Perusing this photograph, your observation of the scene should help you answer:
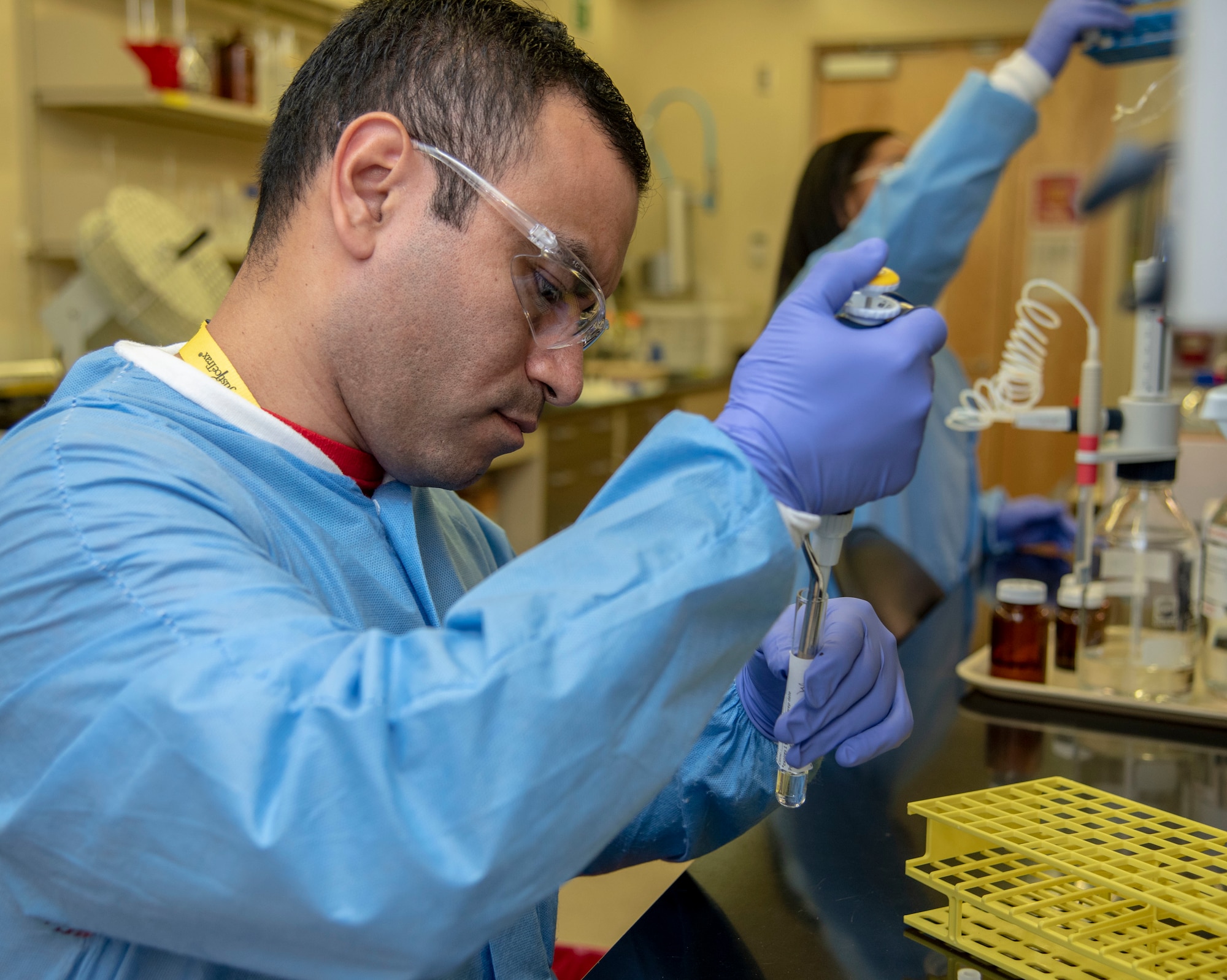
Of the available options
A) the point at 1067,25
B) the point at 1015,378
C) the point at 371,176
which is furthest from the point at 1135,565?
the point at 371,176

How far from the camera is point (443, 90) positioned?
92 cm

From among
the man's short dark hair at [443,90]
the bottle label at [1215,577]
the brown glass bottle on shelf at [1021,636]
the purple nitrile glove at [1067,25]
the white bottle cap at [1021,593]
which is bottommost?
the brown glass bottle on shelf at [1021,636]

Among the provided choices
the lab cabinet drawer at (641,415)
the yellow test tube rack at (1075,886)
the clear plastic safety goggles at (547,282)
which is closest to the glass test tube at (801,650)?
the yellow test tube rack at (1075,886)

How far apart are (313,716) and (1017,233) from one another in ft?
18.8

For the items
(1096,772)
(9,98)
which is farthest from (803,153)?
(1096,772)

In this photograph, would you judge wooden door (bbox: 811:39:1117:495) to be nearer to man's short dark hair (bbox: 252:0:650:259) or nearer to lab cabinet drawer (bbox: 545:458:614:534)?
lab cabinet drawer (bbox: 545:458:614:534)

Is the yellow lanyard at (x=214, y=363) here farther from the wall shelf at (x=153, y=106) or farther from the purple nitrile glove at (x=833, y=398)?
the wall shelf at (x=153, y=106)

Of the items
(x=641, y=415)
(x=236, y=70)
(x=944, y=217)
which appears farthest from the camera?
(x=641, y=415)

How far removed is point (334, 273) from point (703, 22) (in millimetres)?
5899

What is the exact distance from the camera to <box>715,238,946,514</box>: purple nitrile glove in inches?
30.8

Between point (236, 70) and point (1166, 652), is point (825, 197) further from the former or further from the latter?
point (236, 70)

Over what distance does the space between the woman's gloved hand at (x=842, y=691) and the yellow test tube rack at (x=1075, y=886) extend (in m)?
0.09

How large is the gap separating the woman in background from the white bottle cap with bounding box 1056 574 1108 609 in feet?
2.11

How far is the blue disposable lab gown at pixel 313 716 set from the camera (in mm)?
604
